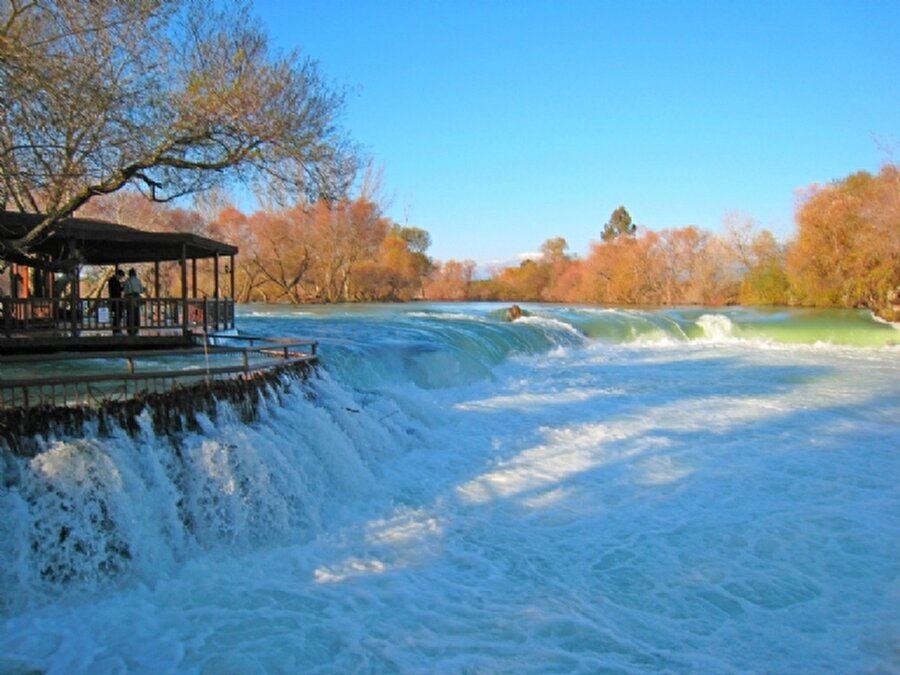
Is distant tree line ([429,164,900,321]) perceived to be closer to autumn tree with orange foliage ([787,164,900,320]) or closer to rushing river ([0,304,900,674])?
autumn tree with orange foliage ([787,164,900,320])

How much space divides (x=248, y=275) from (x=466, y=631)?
45745 millimetres

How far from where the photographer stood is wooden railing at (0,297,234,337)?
10969 millimetres

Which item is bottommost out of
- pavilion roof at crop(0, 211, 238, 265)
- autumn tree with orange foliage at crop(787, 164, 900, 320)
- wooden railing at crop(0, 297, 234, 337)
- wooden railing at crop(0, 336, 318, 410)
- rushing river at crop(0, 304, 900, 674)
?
rushing river at crop(0, 304, 900, 674)

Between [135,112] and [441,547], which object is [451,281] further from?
[441,547]

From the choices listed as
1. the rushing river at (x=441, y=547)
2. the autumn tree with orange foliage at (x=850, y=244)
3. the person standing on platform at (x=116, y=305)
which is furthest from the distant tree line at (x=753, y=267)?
the person standing on platform at (x=116, y=305)

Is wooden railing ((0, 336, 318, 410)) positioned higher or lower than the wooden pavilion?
lower

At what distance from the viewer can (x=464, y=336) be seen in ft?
61.5

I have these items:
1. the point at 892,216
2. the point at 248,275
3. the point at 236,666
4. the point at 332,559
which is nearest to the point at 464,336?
the point at 332,559

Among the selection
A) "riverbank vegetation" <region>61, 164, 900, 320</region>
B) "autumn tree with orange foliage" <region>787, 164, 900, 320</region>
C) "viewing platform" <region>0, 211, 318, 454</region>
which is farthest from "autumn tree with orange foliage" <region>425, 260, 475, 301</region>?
"viewing platform" <region>0, 211, 318, 454</region>

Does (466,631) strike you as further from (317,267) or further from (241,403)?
(317,267)

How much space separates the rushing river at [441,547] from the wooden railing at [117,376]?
0.51m

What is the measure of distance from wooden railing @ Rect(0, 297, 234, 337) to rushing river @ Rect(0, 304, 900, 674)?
3999mm

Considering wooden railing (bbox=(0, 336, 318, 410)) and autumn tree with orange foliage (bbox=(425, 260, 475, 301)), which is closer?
wooden railing (bbox=(0, 336, 318, 410))

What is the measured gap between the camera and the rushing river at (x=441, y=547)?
176 inches
